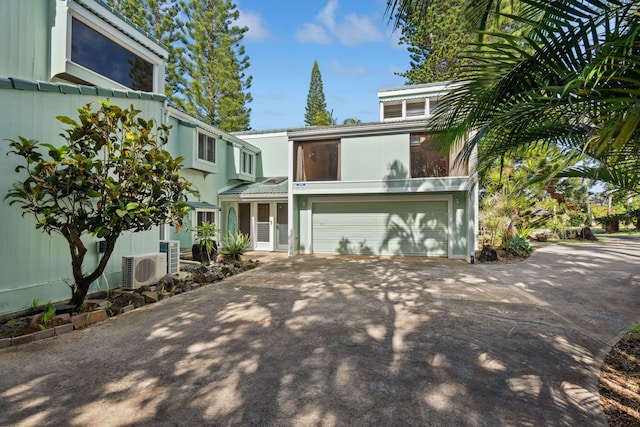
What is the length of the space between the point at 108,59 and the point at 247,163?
23.2 ft

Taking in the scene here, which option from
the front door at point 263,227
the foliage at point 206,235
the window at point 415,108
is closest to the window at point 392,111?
the window at point 415,108

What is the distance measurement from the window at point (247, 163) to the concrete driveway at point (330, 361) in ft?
28.6

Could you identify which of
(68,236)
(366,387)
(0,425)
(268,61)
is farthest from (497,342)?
(268,61)

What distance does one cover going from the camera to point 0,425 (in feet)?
7.30

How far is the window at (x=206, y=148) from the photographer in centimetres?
1125

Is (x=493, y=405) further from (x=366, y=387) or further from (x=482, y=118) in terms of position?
(x=482, y=118)

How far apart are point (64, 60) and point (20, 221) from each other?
3809 millimetres

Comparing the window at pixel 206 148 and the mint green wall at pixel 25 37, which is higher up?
the mint green wall at pixel 25 37

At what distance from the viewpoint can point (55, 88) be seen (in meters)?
4.89

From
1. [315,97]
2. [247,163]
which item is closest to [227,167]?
[247,163]

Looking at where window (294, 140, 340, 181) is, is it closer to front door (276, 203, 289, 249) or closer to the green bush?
front door (276, 203, 289, 249)

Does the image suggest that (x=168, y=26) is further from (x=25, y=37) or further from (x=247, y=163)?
(x=25, y=37)

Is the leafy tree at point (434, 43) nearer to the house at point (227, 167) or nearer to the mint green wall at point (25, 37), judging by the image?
the house at point (227, 167)

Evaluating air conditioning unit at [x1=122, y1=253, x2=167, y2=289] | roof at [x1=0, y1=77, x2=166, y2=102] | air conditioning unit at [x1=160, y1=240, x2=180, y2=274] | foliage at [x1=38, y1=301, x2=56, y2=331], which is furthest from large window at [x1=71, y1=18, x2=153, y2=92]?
foliage at [x1=38, y1=301, x2=56, y2=331]
